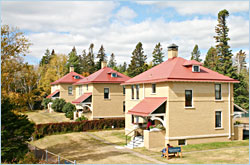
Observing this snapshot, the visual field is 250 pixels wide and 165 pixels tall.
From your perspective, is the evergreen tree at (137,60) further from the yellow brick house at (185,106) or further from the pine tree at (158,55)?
the yellow brick house at (185,106)

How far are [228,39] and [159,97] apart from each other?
3375 cm

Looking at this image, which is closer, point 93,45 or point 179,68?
point 179,68

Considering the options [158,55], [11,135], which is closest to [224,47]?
[158,55]

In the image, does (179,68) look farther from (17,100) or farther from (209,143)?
(17,100)

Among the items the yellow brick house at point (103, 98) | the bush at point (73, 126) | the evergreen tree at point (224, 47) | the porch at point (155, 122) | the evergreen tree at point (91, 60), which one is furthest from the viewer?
the evergreen tree at point (91, 60)

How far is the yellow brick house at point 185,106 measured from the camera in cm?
2558

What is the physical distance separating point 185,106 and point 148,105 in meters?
3.47

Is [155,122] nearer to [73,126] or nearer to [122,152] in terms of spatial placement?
[122,152]

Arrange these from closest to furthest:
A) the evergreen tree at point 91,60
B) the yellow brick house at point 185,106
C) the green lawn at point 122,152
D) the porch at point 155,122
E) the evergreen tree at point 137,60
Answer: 1. the green lawn at point 122,152
2. the porch at point 155,122
3. the yellow brick house at point 185,106
4. the evergreen tree at point 137,60
5. the evergreen tree at point 91,60

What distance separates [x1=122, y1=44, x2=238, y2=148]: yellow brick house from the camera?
25.6 m

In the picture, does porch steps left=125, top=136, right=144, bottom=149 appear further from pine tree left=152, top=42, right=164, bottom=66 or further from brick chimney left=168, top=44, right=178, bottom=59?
pine tree left=152, top=42, right=164, bottom=66

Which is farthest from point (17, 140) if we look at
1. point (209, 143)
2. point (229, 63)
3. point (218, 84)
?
point (229, 63)

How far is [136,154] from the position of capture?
2295 centimetres

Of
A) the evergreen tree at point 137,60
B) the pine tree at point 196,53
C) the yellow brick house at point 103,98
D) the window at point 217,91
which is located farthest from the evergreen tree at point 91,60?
the window at point 217,91
